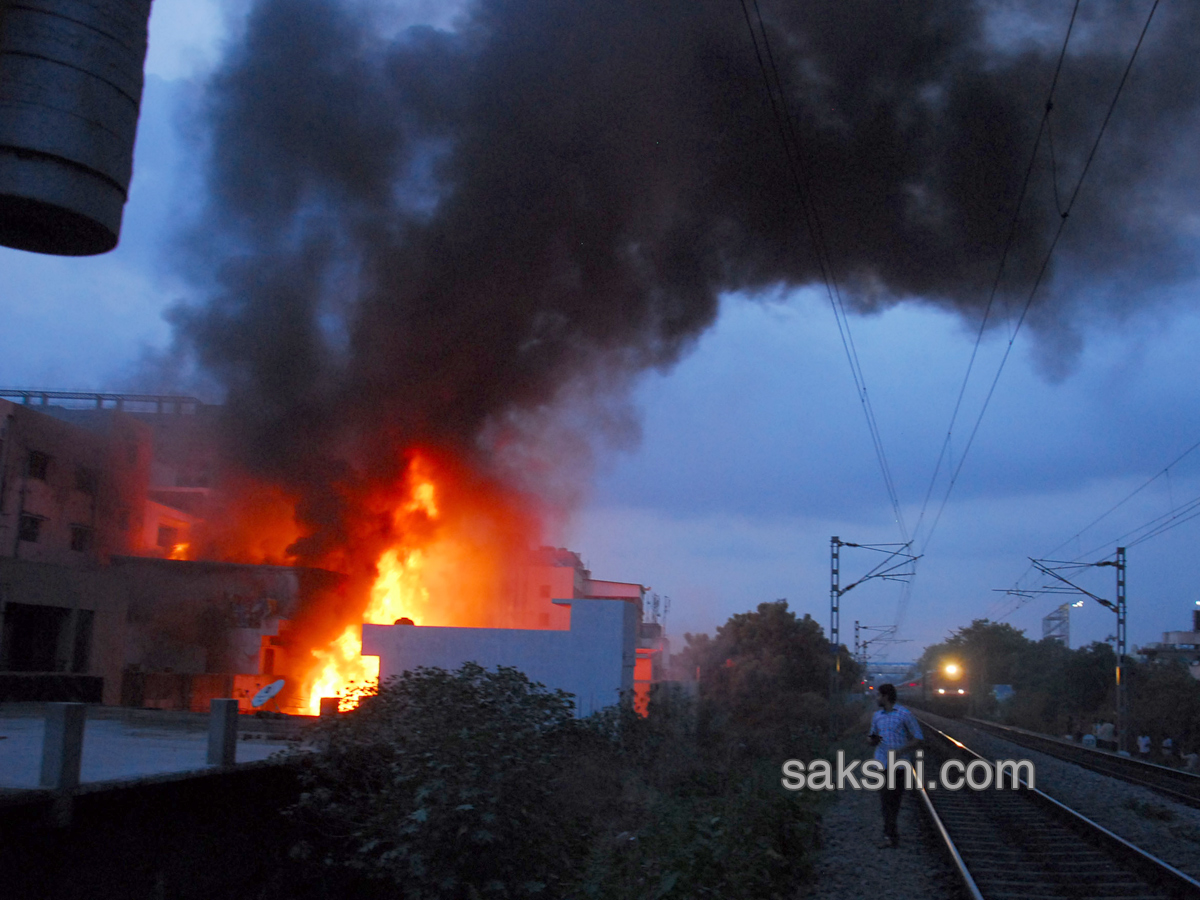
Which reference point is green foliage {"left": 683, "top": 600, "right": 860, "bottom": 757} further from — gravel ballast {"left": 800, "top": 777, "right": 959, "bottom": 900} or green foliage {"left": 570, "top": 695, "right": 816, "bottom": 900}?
gravel ballast {"left": 800, "top": 777, "right": 959, "bottom": 900}

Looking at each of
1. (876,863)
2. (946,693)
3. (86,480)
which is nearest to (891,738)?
→ (876,863)

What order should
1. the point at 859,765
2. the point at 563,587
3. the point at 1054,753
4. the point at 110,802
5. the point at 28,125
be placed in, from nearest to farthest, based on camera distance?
the point at 28,125
the point at 110,802
the point at 859,765
the point at 1054,753
the point at 563,587

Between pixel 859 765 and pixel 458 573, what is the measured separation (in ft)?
80.3

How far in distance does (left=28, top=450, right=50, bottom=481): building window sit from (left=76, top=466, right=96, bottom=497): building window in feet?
6.26

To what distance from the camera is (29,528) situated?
28375mm

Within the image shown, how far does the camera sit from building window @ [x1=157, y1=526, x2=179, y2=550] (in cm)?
3703

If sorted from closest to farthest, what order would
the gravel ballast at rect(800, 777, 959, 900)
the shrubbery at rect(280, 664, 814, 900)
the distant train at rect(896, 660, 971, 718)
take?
the gravel ballast at rect(800, 777, 959, 900)
the shrubbery at rect(280, 664, 814, 900)
the distant train at rect(896, 660, 971, 718)

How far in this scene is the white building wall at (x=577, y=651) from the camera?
24.6 metres

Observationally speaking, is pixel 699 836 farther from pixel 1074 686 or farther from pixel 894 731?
pixel 1074 686

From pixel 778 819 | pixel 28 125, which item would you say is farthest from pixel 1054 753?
pixel 28 125

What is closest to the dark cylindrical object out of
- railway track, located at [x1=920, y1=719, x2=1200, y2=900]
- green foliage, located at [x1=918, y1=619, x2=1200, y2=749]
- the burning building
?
railway track, located at [x1=920, y1=719, x2=1200, y2=900]

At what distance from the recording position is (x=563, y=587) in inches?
1849

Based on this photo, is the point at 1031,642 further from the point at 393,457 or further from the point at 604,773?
the point at 604,773

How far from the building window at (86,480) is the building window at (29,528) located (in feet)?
7.89
